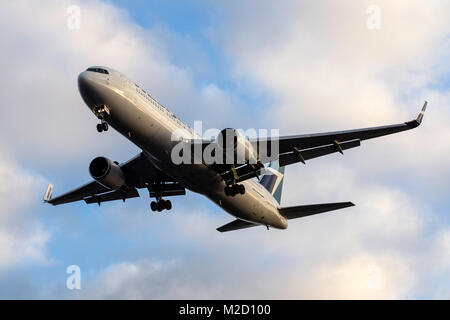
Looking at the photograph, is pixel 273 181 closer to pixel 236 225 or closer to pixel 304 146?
pixel 236 225

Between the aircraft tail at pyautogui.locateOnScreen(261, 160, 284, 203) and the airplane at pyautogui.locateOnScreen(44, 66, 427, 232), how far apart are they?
5142mm

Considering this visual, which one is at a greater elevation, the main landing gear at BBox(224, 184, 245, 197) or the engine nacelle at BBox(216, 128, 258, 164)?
the engine nacelle at BBox(216, 128, 258, 164)

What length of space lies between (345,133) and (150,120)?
34.5 ft

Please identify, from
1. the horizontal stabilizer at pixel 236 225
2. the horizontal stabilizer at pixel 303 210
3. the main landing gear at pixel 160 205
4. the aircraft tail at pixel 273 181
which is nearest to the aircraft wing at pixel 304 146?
the horizontal stabilizer at pixel 303 210

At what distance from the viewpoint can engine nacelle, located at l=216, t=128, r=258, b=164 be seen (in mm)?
32375

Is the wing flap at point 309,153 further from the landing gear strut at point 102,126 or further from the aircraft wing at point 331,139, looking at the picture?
the landing gear strut at point 102,126

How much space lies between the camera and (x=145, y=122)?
31.0m

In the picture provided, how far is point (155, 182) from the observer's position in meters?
39.5

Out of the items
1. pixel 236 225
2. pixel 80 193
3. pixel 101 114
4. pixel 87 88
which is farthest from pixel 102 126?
pixel 236 225

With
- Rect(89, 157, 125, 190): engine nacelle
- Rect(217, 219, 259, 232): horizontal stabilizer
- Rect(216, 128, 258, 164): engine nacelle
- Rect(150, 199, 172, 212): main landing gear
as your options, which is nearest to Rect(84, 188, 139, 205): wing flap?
Rect(150, 199, 172, 212): main landing gear

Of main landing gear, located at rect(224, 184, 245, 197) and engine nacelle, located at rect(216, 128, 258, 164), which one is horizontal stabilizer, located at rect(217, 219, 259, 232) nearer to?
main landing gear, located at rect(224, 184, 245, 197)

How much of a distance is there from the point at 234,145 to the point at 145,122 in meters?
4.85

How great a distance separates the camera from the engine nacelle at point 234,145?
3238 cm

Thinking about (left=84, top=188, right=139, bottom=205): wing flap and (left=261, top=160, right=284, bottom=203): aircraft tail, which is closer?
(left=84, top=188, right=139, bottom=205): wing flap
